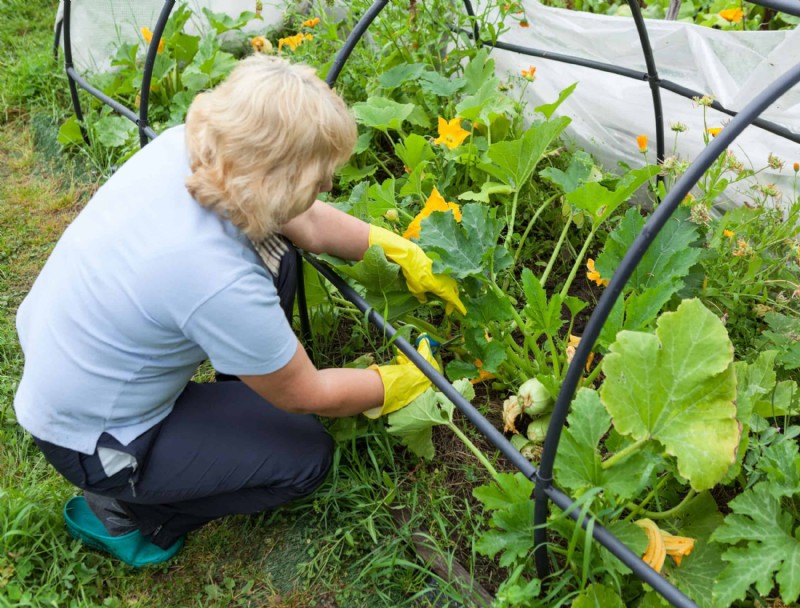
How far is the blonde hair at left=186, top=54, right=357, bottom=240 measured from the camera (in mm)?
1335

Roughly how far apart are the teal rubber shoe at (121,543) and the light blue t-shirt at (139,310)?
12.9 inches

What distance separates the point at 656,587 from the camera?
1.21 metres

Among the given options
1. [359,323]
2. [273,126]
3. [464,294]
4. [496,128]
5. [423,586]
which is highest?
[273,126]

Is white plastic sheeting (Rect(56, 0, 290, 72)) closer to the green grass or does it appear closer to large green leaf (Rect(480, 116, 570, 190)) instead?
large green leaf (Rect(480, 116, 570, 190))

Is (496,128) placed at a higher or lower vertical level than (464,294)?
higher

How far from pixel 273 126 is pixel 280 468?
0.79m

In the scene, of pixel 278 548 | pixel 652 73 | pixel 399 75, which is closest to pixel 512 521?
pixel 278 548

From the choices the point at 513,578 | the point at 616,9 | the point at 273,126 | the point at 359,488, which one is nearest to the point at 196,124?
the point at 273,126

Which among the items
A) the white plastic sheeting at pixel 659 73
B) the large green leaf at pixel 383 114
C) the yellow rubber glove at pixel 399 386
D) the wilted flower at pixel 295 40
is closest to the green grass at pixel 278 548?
the yellow rubber glove at pixel 399 386

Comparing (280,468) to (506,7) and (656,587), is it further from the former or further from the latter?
(506,7)

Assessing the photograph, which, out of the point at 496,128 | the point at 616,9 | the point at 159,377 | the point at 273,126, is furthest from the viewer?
the point at 616,9

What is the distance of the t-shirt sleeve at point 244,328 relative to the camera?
136 cm

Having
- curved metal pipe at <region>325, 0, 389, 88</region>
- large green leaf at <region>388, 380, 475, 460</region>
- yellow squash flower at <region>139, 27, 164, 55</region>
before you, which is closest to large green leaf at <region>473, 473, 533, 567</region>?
large green leaf at <region>388, 380, 475, 460</region>

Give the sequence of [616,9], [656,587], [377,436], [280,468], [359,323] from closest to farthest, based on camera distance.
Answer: [656,587] → [280,468] → [377,436] → [359,323] → [616,9]
